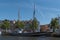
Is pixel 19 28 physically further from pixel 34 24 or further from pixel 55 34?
pixel 55 34

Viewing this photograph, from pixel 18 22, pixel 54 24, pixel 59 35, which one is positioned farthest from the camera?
pixel 18 22

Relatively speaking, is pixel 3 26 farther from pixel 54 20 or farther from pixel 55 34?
pixel 55 34

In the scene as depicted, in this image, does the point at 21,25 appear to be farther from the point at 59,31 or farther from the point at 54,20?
the point at 59,31

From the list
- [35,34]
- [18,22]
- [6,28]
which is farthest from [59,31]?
[6,28]

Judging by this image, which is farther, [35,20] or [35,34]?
[35,20]

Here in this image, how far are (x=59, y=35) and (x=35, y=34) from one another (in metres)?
9.44

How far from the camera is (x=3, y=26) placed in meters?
117

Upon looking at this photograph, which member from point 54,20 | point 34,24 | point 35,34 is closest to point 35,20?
point 34,24

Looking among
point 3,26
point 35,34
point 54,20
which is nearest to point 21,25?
Result: point 3,26

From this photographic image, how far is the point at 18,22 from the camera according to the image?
364 feet

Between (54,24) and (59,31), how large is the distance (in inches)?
575

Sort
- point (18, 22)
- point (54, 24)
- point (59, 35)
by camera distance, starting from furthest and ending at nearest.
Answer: point (18, 22) < point (54, 24) < point (59, 35)

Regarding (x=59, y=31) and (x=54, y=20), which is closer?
(x=59, y=31)

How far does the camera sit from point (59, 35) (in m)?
Result: 84.9
